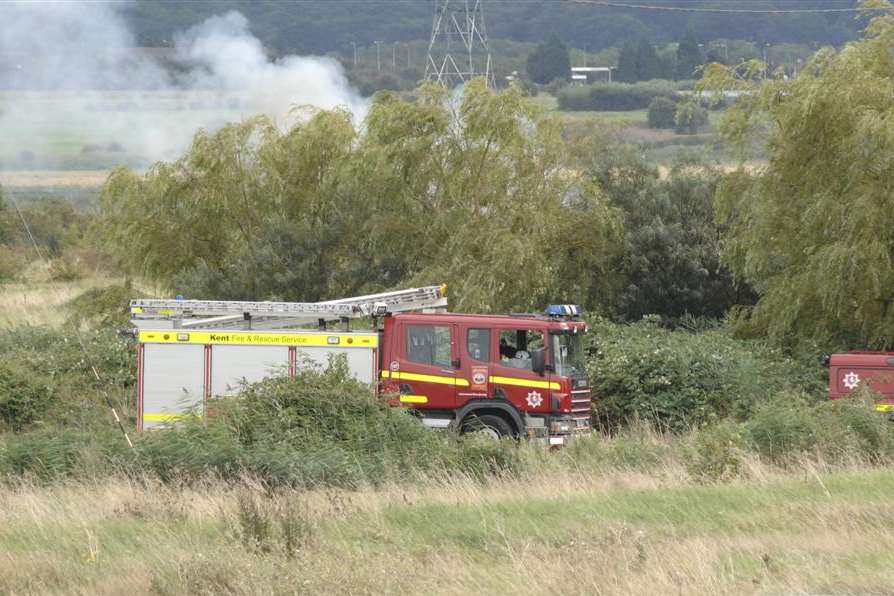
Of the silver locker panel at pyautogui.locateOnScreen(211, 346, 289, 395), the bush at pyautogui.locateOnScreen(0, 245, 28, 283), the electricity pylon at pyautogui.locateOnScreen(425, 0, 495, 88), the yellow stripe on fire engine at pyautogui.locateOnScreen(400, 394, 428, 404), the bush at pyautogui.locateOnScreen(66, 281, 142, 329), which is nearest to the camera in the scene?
the silver locker panel at pyautogui.locateOnScreen(211, 346, 289, 395)

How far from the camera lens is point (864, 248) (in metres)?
24.3

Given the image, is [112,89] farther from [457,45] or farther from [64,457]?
[457,45]

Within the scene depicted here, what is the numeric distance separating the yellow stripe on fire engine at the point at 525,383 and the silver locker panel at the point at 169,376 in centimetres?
452

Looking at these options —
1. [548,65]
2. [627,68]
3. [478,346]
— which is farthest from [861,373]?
[627,68]

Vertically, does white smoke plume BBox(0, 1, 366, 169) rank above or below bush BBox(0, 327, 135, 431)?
above

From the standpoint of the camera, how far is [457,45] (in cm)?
13950

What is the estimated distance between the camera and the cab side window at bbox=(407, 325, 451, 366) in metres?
20.4

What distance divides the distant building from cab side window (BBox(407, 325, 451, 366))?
12896 centimetres

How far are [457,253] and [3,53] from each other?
17.4 m

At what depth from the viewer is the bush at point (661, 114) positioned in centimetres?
12150

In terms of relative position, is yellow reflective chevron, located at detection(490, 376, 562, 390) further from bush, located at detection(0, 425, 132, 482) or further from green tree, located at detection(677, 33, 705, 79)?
green tree, located at detection(677, 33, 705, 79)

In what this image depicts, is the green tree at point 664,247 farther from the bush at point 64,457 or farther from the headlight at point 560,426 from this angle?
the bush at point 64,457

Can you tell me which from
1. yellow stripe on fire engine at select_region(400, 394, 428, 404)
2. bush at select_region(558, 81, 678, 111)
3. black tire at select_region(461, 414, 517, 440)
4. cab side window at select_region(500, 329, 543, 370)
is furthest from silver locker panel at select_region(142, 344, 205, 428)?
bush at select_region(558, 81, 678, 111)

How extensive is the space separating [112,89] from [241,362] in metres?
33.1
